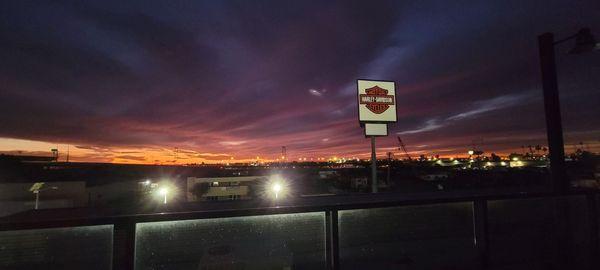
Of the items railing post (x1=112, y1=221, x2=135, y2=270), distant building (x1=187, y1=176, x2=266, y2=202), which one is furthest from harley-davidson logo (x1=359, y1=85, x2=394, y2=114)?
distant building (x1=187, y1=176, x2=266, y2=202)

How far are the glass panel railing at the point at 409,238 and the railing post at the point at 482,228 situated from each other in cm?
10

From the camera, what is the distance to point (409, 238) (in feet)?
13.4

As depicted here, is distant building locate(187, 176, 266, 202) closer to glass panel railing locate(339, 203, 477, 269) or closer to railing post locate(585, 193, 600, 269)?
glass panel railing locate(339, 203, 477, 269)

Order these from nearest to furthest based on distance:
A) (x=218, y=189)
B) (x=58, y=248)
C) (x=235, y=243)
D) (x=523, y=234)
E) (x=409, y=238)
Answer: (x=58, y=248) → (x=235, y=243) → (x=409, y=238) → (x=523, y=234) → (x=218, y=189)

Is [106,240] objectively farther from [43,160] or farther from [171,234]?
[43,160]

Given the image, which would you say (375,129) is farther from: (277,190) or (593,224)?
(277,190)

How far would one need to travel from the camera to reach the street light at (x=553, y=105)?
701 cm

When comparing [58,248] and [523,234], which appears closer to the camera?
[58,248]

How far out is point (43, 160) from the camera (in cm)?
12462

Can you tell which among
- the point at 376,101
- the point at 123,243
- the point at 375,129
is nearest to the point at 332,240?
the point at 123,243

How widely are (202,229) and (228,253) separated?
0.42 meters

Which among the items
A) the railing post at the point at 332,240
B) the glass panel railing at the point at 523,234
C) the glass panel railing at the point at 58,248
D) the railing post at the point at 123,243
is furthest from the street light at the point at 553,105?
the glass panel railing at the point at 58,248

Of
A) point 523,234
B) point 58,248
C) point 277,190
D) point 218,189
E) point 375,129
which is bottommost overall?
point 218,189

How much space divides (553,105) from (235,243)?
8564mm
